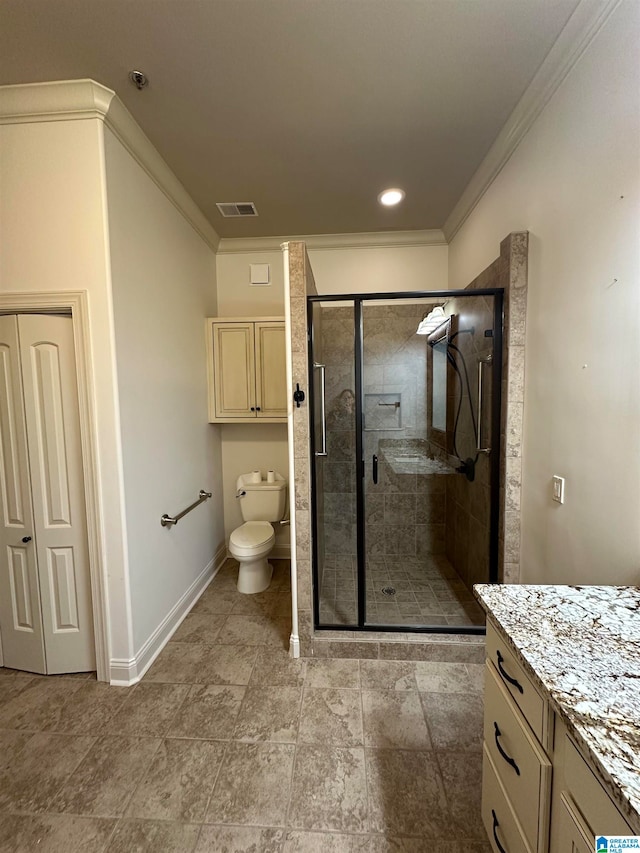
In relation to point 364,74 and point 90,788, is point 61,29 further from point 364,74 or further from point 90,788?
point 90,788

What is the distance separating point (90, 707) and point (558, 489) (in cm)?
245

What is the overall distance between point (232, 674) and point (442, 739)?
108 centimetres

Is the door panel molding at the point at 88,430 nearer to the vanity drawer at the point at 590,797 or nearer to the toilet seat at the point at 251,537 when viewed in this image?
the toilet seat at the point at 251,537

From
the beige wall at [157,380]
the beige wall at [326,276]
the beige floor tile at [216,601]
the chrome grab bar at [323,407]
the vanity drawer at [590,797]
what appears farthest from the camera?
the beige wall at [326,276]

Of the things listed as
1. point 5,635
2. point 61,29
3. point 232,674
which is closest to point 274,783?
point 232,674

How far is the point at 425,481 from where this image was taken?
272 cm

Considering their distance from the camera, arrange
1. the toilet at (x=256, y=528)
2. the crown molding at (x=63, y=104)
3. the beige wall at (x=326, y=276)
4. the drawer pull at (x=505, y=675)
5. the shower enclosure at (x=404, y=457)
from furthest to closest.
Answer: the beige wall at (x=326, y=276) < the toilet at (x=256, y=528) < the shower enclosure at (x=404, y=457) < the crown molding at (x=63, y=104) < the drawer pull at (x=505, y=675)

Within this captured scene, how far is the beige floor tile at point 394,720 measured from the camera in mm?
1429

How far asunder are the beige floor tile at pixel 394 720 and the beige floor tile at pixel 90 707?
48.1 inches

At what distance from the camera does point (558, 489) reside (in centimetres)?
147

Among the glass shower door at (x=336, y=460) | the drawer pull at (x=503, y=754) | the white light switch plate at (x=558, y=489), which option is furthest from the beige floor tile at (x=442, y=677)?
the white light switch plate at (x=558, y=489)

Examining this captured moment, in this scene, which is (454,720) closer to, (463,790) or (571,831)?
(463,790)

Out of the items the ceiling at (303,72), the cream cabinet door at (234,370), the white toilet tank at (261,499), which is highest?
the ceiling at (303,72)

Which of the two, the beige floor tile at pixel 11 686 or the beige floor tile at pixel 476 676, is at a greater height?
the beige floor tile at pixel 11 686
